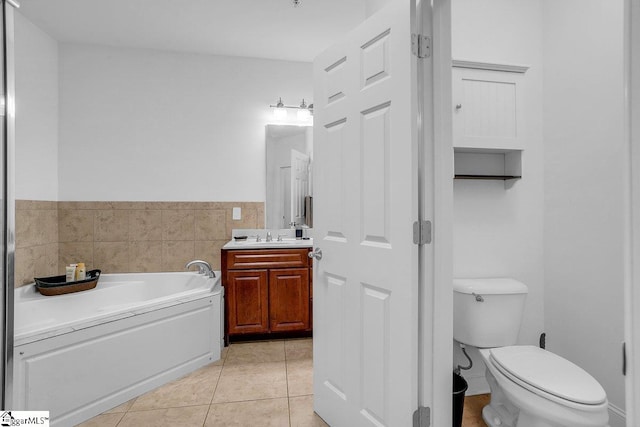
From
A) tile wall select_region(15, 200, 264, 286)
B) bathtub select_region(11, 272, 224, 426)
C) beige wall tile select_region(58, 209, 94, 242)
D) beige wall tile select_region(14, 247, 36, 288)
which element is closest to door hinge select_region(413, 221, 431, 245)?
bathtub select_region(11, 272, 224, 426)

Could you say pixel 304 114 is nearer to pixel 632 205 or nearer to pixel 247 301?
pixel 247 301

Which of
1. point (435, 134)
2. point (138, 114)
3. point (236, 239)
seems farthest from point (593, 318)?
point (138, 114)

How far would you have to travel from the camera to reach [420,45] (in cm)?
132

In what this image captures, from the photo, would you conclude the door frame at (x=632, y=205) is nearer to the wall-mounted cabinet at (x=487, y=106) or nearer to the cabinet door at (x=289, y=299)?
the wall-mounted cabinet at (x=487, y=106)

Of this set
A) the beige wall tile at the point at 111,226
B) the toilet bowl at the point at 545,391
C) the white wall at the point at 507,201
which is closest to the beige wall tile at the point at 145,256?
the beige wall tile at the point at 111,226

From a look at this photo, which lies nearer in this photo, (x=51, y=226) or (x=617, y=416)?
(x=617, y=416)

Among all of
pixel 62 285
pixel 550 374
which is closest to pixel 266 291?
pixel 62 285

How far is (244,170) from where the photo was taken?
349 centimetres

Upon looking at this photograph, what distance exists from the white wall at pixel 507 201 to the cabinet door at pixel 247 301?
156 centimetres

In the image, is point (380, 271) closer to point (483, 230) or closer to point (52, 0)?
point (483, 230)

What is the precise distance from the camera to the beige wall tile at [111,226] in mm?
3217

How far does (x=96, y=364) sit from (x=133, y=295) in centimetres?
117

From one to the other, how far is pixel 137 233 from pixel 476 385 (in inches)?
121

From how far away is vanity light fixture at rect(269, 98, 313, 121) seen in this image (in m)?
3.49
